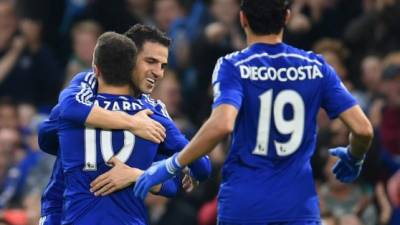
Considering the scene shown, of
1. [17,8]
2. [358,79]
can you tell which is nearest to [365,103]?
[358,79]

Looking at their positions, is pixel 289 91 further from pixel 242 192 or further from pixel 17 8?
pixel 17 8

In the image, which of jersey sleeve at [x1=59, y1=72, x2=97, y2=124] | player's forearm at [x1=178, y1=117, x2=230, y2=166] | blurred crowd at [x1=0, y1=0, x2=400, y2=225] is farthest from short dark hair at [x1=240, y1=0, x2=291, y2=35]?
blurred crowd at [x1=0, y1=0, x2=400, y2=225]

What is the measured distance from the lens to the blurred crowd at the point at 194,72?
12242 millimetres

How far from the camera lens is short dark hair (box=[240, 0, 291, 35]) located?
7465mm

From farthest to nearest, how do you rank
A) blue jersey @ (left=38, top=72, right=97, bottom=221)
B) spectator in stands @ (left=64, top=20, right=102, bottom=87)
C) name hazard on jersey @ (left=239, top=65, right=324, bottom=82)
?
spectator in stands @ (left=64, top=20, right=102, bottom=87)
blue jersey @ (left=38, top=72, right=97, bottom=221)
name hazard on jersey @ (left=239, top=65, right=324, bottom=82)

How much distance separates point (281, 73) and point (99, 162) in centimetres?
118

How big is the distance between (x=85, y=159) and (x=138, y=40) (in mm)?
927

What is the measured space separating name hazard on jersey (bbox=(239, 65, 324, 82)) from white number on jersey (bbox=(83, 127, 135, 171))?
31.9 inches

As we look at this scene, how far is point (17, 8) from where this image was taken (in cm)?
1548

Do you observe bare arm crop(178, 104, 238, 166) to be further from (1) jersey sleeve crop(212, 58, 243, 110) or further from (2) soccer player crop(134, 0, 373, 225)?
(2) soccer player crop(134, 0, 373, 225)

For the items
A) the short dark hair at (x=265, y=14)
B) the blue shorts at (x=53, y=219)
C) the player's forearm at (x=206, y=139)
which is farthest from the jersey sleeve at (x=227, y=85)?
the blue shorts at (x=53, y=219)

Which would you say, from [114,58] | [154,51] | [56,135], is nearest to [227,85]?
[114,58]

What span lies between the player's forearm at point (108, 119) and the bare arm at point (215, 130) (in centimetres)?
60

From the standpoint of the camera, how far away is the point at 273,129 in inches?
294
